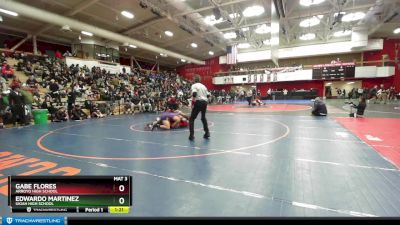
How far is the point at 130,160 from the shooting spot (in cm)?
418

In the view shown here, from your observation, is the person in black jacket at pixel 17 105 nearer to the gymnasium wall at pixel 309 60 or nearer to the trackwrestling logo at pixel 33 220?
the trackwrestling logo at pixel 33 220

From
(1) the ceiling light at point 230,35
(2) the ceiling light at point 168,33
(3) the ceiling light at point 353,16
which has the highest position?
(3) the ceiling light at point 353,16

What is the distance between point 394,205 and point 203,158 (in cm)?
272

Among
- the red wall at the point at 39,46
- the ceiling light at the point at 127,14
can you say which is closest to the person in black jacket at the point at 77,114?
the ceiling light at the point at 127,14

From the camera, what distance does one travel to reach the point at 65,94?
1342cm

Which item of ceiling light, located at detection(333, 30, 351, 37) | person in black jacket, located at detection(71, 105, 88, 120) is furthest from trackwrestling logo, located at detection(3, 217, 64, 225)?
ceiling light, located at detection(333, 30, 351, 37)

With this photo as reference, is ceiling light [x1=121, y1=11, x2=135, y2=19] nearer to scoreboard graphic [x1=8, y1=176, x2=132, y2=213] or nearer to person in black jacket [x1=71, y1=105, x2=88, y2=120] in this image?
person in black jacket [x1=71, y1=105, x2=88, y2=120]

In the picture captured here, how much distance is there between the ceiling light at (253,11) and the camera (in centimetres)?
1689

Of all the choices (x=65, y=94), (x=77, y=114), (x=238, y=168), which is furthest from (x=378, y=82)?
(x=65, y=94)

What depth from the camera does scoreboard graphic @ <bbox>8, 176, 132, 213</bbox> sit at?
1.52 meters

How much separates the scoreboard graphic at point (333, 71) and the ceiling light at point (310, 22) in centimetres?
666

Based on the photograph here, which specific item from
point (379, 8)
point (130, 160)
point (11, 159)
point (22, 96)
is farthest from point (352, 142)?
point (379, 8)

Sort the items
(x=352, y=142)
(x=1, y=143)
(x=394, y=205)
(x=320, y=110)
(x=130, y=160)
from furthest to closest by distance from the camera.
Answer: (x=320, y=110) → (x=1, y=143) → (x=352, y=142) → (x=130, y=160) → (x=394, y=205)

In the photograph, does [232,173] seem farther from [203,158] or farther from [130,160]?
[130,160]
